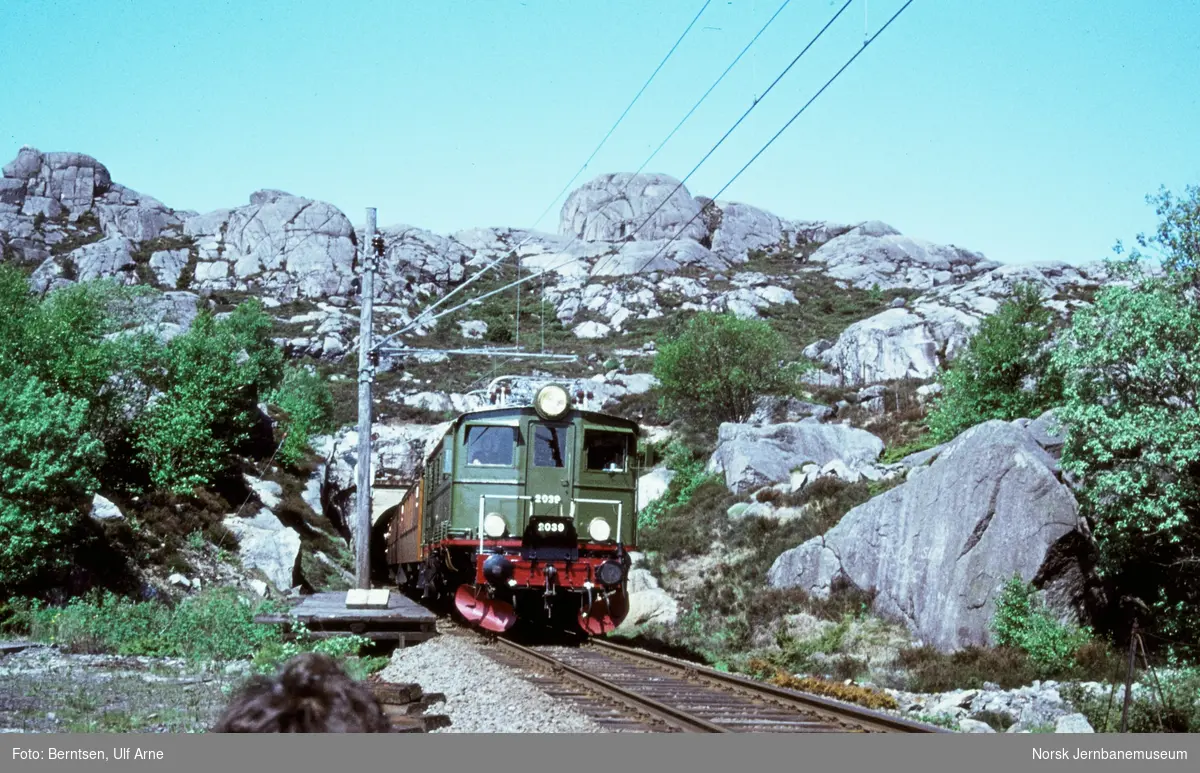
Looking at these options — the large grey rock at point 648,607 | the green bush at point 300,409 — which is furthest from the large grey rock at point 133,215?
the large grey rock at point 648,607

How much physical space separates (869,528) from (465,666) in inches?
348

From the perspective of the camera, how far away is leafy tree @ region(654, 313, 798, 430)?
42.6 meters

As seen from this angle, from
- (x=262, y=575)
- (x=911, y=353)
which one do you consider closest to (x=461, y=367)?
(x=911, y=353)

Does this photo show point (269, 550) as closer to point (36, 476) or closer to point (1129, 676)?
point (36, 476)

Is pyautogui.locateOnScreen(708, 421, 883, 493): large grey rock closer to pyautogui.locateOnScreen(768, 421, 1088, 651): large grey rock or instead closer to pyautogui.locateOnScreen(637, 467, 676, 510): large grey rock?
pyautogui.locateOnScreen(637, 467, 676, 510): large grey rock

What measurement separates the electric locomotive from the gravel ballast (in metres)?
1.55

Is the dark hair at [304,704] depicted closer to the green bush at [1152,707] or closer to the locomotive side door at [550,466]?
the green bush at [1152,707]

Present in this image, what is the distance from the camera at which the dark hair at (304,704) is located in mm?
2525

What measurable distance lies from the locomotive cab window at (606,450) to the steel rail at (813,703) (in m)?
3.82

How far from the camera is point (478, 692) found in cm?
1120

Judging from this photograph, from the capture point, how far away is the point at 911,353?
60656 mm

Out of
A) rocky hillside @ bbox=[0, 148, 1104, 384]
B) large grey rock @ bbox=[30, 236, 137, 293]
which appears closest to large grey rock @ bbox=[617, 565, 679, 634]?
rocky hillside @ bbox=[0, 148, 1104, 384]

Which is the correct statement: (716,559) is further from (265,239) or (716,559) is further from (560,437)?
(265,239)

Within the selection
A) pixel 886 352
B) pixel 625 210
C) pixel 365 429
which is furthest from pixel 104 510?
pixel 625 210
